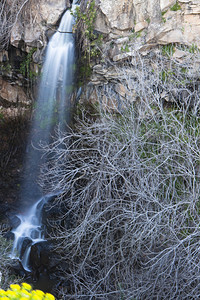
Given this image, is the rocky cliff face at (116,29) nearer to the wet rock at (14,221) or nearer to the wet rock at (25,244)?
the wet rock at (14,221)

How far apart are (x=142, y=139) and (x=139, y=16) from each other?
3752mm

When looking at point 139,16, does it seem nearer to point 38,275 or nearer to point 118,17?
point 118,17

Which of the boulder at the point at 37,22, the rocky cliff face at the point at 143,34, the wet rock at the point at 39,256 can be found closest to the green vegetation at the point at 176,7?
the rocky cliff face at the point at 143,34

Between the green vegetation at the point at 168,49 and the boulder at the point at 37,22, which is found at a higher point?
the boulder at the point at 37,22

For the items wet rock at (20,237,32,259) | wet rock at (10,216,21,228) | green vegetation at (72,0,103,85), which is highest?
green vegetation at (72,0,103,85)

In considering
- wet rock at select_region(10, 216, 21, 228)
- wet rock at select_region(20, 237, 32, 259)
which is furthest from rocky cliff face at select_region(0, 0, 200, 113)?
wet rock at select_region(20, 237, 32, 259)

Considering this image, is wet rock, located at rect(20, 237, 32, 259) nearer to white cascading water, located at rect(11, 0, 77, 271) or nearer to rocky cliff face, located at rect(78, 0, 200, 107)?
white cascading water, located at rect(11, 0, 77, 271)

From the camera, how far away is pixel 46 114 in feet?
29.9

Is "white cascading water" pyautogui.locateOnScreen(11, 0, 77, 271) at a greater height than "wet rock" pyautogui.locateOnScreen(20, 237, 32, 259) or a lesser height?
greater

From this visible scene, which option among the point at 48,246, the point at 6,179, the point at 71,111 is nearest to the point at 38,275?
the point at 48,246

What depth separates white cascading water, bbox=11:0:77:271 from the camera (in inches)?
317

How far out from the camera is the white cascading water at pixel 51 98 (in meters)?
8.05

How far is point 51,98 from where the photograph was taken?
8922 mm

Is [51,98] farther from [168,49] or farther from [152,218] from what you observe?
[152,218]
